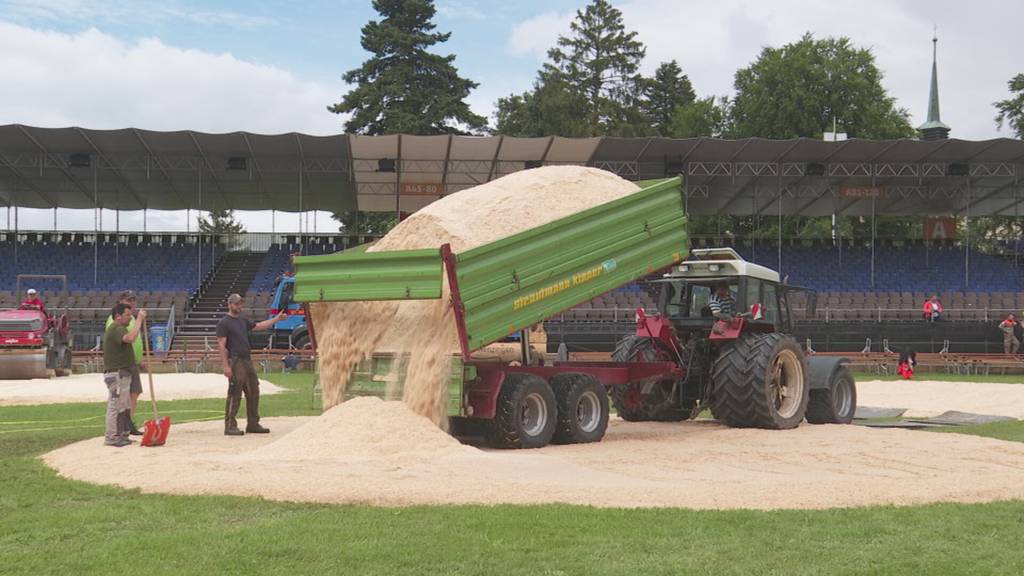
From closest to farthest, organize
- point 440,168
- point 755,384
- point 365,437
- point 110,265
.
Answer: point 365,437 < point 755,384 < point 440,168 < point 110,265

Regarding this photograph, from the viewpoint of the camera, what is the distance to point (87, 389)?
71.9 feet

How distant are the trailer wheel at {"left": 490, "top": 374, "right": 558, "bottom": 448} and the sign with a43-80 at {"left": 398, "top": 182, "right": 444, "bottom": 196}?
29.8 metres

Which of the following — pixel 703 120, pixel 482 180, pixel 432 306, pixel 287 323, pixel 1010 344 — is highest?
pixel 703 120

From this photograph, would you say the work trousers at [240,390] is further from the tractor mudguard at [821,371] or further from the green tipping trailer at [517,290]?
the tractor mudguard at [821,371]

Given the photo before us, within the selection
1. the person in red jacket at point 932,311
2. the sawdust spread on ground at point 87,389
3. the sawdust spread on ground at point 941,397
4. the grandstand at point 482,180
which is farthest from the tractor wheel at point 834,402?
the person in red jacket at point 932,311

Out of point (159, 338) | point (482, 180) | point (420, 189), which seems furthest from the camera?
point (420, 189)

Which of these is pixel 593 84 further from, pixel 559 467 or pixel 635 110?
pixel 559 467

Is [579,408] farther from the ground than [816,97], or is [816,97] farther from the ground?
[816,97]

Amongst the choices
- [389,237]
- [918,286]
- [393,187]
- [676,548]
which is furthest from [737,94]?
[676,548]

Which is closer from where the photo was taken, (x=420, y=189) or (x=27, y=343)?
(x=27, y=343)

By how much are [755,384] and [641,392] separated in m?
1.49

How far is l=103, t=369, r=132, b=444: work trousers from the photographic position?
11865 mm

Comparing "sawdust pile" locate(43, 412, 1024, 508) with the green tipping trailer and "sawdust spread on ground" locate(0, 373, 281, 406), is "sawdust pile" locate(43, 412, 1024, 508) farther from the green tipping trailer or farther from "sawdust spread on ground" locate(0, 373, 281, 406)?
"sawdust spread on ground" locate(0, 373, 281, 406)

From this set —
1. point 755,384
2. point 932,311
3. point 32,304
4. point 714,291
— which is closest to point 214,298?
point 32,304
